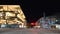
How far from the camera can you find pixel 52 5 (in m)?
16.1

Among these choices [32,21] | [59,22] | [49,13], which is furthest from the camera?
[32,21]

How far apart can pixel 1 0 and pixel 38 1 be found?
316 cm

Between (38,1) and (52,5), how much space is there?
1.72 meters

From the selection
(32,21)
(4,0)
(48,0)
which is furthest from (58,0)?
(32,21)

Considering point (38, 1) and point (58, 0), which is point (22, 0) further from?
point (58, 0)

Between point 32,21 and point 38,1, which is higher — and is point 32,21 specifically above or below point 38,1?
below

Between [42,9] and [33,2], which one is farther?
[42,9]

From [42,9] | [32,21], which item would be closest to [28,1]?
[42,9]

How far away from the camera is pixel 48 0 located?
584 inches

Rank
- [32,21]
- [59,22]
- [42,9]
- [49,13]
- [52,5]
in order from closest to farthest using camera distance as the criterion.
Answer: [59,22], [52,5], [42,9], [49,13], [32,21]

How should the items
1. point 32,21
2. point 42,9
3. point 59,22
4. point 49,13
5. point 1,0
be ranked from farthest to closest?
point 32,21 → point 49,13 → point 42,9 → point 1,0 → point 59,22

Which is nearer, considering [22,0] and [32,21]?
[22,0]

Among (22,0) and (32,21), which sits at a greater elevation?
(22,0)

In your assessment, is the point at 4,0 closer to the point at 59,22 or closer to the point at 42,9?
the point at 42,9
